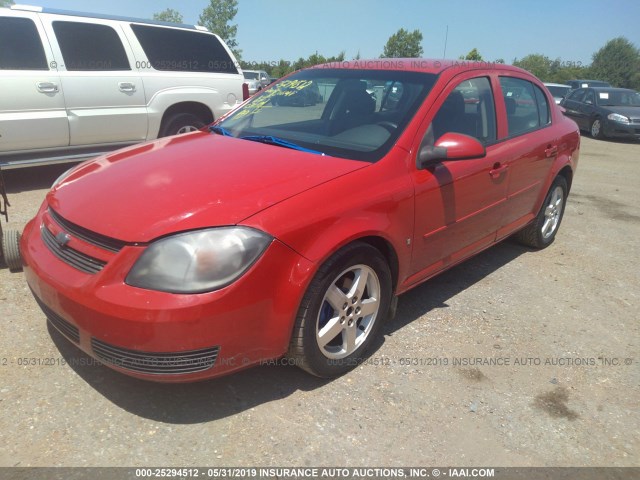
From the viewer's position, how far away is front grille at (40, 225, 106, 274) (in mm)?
2246

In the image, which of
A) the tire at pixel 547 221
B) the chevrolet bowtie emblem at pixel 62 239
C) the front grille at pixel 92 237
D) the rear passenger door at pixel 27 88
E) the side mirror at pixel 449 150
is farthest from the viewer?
the rear passenger door at pixel 27 88

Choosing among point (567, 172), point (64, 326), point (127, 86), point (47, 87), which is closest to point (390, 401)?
point (64, 326)

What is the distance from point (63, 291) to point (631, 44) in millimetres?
72707

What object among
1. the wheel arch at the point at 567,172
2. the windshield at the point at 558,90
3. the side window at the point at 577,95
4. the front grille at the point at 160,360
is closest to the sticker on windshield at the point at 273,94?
the front grille at the point at 160,360

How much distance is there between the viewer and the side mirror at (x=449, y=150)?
9.50ft

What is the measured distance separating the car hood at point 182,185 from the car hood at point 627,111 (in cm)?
1422

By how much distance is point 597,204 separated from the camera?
693 centimetres

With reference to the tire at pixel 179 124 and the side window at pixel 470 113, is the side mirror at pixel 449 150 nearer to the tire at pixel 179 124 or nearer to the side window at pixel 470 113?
the side window at pixel 470 113

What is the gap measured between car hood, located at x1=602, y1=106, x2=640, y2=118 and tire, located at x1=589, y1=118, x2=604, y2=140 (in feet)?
1.31

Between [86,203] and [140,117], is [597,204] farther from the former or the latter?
[86,203]

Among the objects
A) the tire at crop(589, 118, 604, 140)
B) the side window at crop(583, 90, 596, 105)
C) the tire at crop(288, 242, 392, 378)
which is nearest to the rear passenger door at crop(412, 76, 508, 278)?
the tire at crop(288, 242, 392, 378)

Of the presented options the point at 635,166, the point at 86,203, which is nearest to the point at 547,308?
the point at 86,203

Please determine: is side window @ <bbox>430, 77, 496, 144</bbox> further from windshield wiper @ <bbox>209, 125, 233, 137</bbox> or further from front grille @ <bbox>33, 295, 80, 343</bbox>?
front grille @ <bbox>33, 295, 80, 343</bbox>

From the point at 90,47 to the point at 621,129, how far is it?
13405 mm
